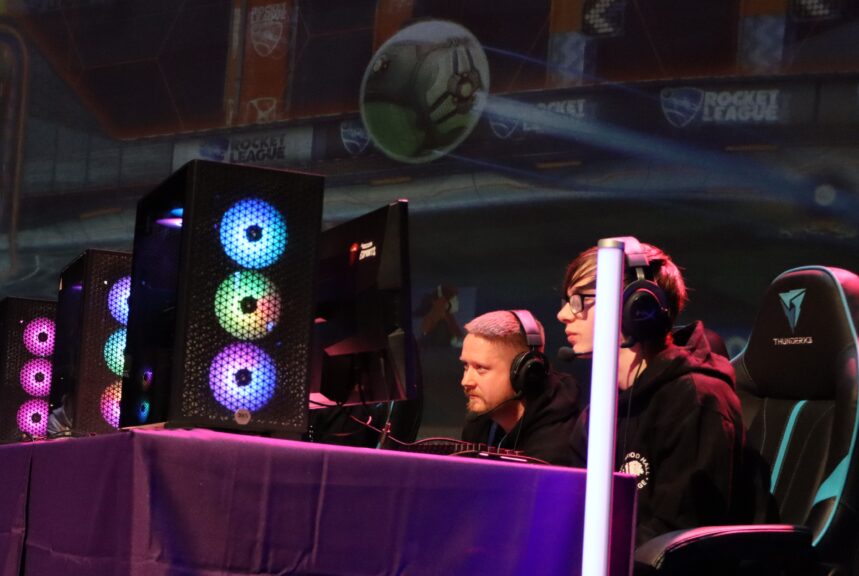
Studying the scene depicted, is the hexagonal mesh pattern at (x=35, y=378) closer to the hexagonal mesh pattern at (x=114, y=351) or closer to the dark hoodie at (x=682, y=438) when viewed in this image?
the hexagonal mesh pattern at (x=114, y=351)

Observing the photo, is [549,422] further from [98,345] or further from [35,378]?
[35,378]

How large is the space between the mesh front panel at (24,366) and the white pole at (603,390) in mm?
2060

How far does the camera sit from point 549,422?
7.77 feet

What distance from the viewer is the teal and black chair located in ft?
5.84

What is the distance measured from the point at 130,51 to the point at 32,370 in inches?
93.7

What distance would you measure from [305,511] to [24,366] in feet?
6.53

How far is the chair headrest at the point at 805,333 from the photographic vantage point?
75.6 inches

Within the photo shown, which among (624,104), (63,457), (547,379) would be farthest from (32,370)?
(624,104)

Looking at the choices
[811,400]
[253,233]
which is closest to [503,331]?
[811,400]

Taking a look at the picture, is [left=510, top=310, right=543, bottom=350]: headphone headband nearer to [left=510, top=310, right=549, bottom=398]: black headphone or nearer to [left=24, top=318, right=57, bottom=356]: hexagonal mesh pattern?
[left=510, top=310, right=549, bottom=398]: black headphone

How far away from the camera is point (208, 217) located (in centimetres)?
136

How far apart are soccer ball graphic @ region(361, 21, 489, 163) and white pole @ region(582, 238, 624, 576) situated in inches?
107

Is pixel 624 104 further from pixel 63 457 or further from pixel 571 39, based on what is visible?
pixel 63 457

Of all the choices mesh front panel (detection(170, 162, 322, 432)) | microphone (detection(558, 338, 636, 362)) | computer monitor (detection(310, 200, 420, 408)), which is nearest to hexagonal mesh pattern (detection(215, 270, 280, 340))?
mesh front panel (detection(170, 162, 322, 432))
